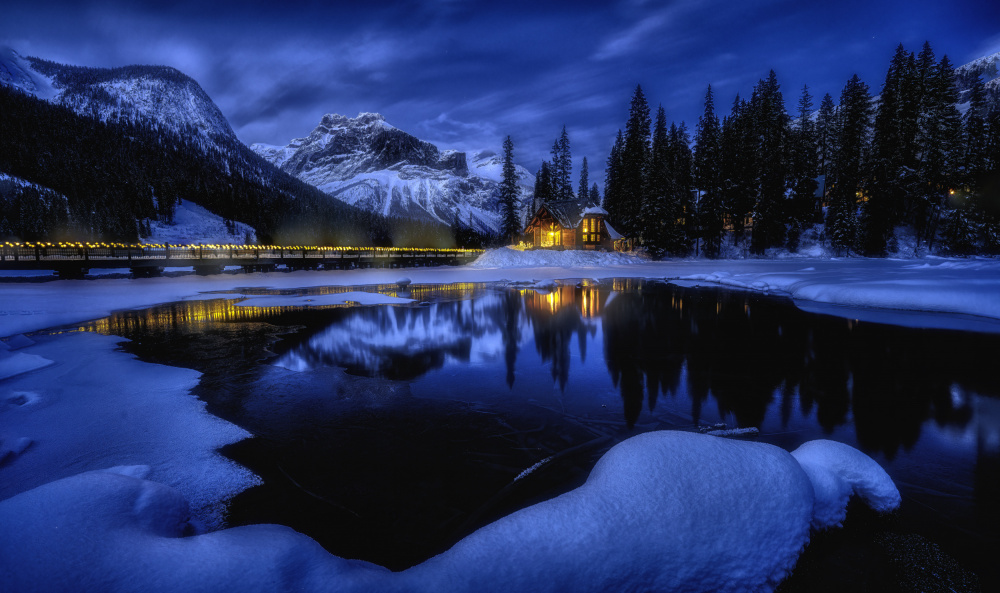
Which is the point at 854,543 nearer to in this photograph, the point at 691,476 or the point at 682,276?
the point at 691,476

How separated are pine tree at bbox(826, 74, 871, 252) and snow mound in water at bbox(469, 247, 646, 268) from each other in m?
22.7

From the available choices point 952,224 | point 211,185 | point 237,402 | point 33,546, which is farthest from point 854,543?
point 211,185

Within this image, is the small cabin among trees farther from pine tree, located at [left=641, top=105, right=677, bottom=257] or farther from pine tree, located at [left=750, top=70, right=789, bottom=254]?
pine tree, located at [left=750, top=70, right=789, bottom=254]

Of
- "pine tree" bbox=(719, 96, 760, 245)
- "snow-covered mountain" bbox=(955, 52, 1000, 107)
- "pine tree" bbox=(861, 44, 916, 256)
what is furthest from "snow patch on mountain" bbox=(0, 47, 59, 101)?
"snow-covered mountain" bbox=(955, 52, 1000, 107)

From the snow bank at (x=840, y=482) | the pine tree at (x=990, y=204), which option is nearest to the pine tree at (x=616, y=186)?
the pine tree at (x=990, y=204)

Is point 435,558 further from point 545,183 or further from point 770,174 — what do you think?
point 545,183

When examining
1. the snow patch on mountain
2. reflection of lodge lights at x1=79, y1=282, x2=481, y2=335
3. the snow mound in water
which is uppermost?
the snow patch on mountain

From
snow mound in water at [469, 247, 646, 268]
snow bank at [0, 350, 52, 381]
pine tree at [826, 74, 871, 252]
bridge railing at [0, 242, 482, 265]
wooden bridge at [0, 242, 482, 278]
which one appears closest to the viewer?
snow bank at [0, 350, 52, 381]

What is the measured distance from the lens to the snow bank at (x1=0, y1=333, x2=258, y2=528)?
3884mm

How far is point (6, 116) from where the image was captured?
8869cm

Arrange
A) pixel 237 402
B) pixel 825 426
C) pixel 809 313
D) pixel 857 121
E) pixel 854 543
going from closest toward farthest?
1. pixel 854 543
2. pixel 825 426
3. pixel 237 402
4. pixel 809 313
5. pixel 857 121

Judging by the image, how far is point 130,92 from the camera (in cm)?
17188

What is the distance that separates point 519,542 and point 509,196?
66611mm

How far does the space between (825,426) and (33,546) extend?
24.3 feet
